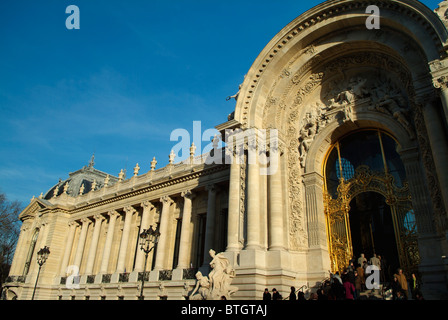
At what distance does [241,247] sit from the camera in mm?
14484

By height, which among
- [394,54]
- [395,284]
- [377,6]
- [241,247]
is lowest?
[395,284]

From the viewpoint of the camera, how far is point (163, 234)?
906 inches

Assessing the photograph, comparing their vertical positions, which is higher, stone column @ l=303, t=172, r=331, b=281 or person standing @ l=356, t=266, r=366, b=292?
stone column @ l=303, t=172, r=331, b=281

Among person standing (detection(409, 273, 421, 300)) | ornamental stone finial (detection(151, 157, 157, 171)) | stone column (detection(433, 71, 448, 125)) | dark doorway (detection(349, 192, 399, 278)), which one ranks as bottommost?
person standing (detection(409, 273, 421, 300))

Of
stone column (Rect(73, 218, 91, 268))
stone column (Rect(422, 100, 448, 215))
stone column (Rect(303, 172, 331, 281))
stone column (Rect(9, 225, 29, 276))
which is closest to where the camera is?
stone column (Rect(422, 100, 448, 215))

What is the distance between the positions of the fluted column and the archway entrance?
1330cm

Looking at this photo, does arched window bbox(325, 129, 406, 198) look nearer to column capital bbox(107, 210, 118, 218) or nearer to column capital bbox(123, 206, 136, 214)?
column capital bbox(123, 206, 136, 214)

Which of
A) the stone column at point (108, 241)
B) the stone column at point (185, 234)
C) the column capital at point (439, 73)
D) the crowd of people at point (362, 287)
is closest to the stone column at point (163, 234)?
the stone column at point (185, 234)

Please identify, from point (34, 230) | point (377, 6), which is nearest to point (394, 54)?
point (377, 6)

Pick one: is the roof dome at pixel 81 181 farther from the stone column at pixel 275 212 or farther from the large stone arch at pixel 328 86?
the stone column at pixel 275 212

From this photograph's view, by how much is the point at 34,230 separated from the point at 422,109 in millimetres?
33883

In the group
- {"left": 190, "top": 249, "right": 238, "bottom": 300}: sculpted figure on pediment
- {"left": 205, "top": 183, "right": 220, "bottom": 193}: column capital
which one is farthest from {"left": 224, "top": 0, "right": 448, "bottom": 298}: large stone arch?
{"left": 205, "top": 183, "right": 220, "bottom": 193}: column capital

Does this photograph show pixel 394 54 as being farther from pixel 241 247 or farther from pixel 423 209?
pixel 241 247

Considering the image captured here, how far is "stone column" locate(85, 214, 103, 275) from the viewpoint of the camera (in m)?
27.1
